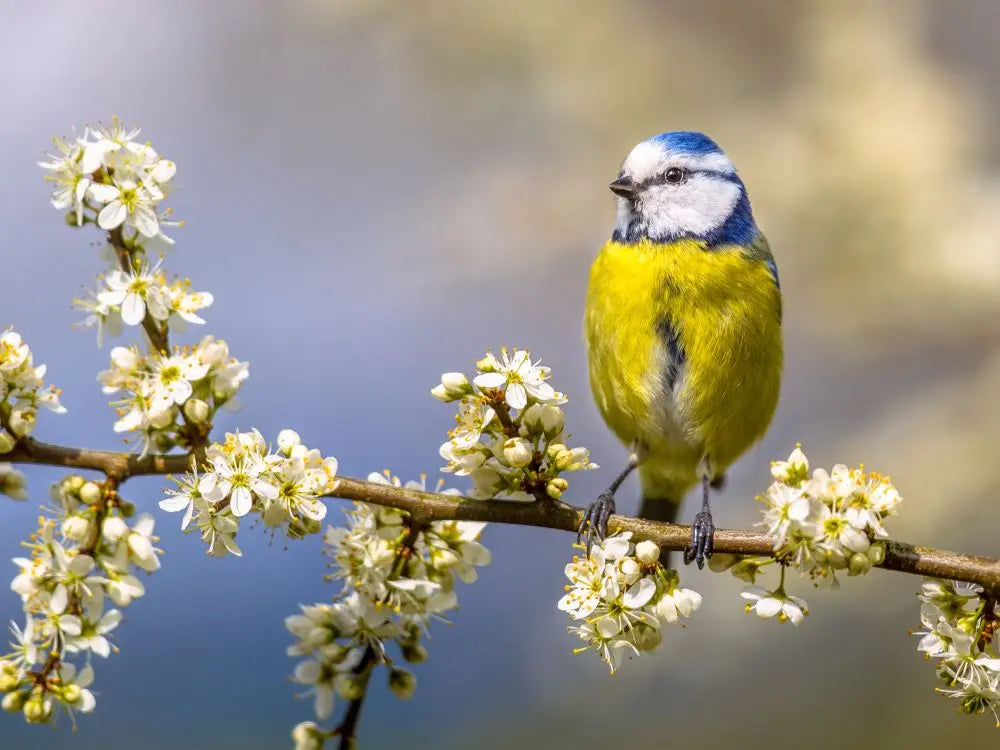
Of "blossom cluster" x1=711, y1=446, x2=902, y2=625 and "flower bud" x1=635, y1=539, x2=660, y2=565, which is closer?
"blossom cluster" x1=711, y1=446, x2=902, y2=625

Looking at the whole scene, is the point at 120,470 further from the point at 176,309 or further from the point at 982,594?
the point at 982,594

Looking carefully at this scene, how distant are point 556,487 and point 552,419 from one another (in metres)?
Result: 0.10

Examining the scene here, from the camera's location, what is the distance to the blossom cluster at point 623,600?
142 centimetres

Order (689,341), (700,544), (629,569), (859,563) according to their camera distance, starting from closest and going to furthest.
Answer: (859,563) → (629,569) → (700,544) → (689,341)

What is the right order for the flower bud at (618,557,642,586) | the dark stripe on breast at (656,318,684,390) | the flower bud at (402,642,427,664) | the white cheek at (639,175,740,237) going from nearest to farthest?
1. the flower bud at (618,557,642,586)
2. the flower bud at (402,642,427,664)
3. the dark stripe on breast at (656,318,684,390)
4. the white cheek at (639,175,740,237)

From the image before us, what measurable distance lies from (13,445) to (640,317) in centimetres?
126

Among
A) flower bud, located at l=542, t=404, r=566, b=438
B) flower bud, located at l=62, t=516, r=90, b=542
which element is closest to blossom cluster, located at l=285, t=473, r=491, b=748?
flower bud, located at l=542, t=404, r=566, b=438

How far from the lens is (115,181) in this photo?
1450mm

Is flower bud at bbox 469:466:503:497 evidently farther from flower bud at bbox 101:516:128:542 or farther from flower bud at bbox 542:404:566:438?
flower bud at bbox 101:516:128:542

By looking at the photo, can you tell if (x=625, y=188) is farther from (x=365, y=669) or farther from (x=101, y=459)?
(x=101, y=459)

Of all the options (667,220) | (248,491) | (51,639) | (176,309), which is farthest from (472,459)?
(667,220)

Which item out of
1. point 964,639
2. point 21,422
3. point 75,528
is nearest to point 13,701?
point 75,528

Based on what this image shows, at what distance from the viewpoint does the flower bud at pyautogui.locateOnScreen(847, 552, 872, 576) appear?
1.31 meters

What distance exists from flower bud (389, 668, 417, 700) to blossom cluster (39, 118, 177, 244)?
764 millimetres
